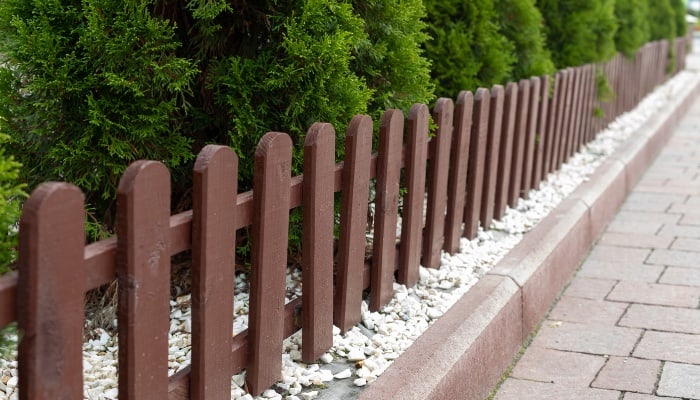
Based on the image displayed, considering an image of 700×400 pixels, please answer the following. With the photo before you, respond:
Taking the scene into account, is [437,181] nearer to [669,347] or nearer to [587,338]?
[587,338]

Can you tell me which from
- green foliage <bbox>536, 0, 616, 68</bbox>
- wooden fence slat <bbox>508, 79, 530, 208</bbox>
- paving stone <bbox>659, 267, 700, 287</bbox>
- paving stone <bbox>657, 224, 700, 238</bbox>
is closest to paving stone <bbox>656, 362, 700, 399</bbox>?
paving stone <bbox>659, 267, 700, 287</bbox>

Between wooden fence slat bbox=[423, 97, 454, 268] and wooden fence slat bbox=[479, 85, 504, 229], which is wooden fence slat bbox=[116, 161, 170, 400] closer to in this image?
wooden fence slat bbox=[423, 97, 454, 268]

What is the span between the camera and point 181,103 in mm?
3287

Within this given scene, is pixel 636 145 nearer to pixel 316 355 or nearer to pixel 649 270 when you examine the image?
pixel 649 270

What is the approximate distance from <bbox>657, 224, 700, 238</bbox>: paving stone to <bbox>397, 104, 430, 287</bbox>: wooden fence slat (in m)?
2.48

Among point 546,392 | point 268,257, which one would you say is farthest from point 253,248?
point 546,392

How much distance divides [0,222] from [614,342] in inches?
106

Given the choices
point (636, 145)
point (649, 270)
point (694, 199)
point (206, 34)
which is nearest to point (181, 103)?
point (206, 34)

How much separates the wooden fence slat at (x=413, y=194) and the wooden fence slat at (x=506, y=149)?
1177 millimetres

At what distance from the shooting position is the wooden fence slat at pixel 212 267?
225 cm

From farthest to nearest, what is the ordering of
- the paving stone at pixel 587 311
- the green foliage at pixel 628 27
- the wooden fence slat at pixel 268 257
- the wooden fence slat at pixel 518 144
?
the green foliage at pixel 628 27, the wooden fence slat at pixel 518 144, the paving stone at pixel 587 311, the wooden fence slat at pixel 268 257

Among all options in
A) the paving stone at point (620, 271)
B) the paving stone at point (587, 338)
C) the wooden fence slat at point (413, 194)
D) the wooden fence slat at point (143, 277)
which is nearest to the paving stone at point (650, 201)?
the paving stone at point (620, 271)

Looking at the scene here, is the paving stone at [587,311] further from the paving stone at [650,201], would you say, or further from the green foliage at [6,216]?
the green foliage at [6,216]

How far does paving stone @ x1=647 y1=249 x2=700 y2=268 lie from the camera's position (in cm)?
490
